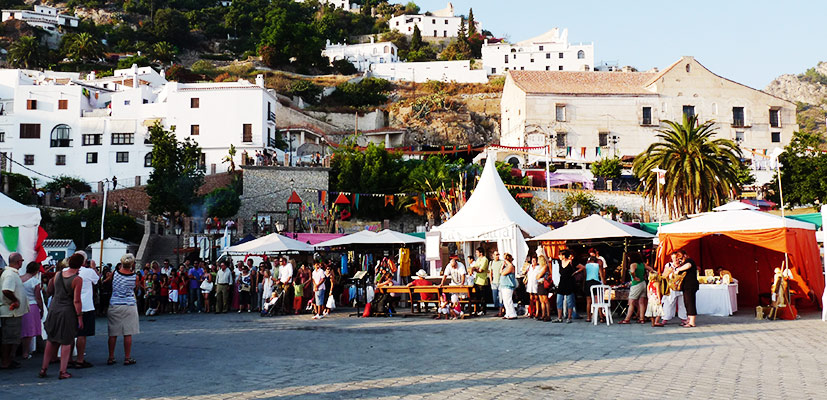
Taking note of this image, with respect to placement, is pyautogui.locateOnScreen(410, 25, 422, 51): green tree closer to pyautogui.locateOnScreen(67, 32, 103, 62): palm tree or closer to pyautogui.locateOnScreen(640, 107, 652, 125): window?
pyautogui.locateOnScreen(67, 32, 103, 62): palm tree

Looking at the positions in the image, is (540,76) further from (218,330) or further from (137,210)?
(218,330)

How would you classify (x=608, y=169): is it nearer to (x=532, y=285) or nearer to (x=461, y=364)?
(x=532, y=285)

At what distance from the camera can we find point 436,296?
1620cm

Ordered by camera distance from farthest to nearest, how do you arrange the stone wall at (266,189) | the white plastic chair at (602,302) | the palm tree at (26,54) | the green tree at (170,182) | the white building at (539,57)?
the white building at (539,57), the palm tree at (26,54), the stone wall at (266,189), the green tree at (170,182), the white plastic chair at (602,302)

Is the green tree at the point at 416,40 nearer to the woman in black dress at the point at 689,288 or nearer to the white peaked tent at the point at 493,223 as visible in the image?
the white peaked tent at the point at 493,223

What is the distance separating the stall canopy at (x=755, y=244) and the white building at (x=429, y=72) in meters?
71.1

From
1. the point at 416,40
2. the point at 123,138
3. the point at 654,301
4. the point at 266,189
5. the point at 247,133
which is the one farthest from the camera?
the point at 416,40

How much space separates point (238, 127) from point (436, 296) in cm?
3665

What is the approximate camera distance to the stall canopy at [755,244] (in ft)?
48.7

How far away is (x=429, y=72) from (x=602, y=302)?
77.0 m

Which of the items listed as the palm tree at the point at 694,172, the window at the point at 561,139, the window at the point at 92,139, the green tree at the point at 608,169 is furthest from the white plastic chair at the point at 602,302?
the window at the point at 92,139

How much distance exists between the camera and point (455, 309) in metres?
15.4

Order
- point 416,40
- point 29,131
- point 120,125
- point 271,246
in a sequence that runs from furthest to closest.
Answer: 1. point 416,40
2. point 29,131
3. point 120,125
4. point 271,246

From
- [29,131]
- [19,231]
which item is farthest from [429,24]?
[19,231]
